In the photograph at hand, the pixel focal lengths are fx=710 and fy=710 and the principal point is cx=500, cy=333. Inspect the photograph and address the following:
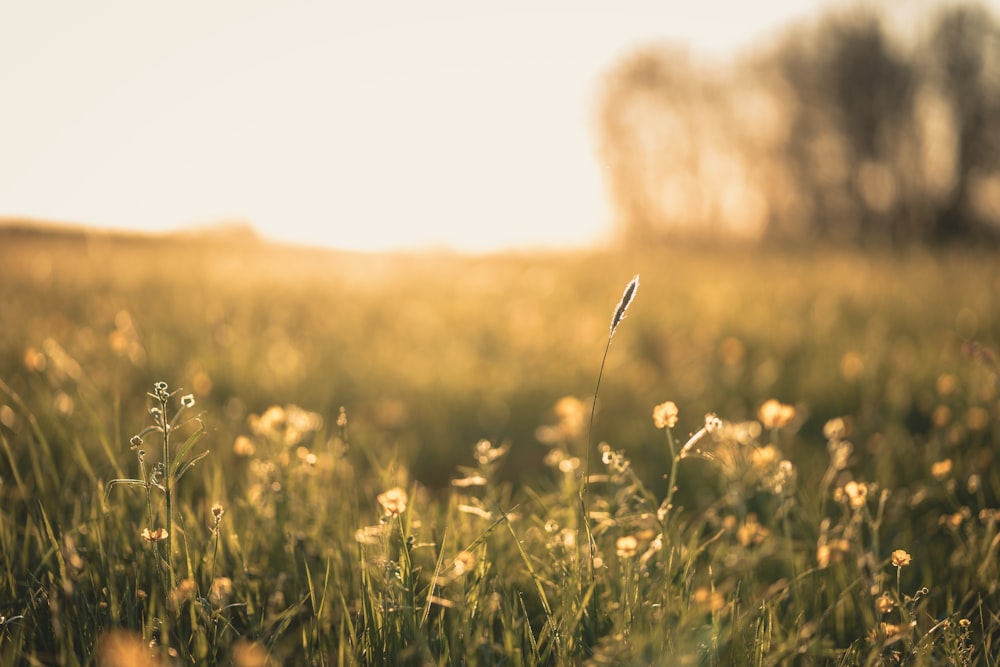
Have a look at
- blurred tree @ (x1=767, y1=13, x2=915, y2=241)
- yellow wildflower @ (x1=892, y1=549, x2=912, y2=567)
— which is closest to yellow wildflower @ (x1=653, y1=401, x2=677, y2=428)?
yellow wildflower @ (x1=892, y1=549, x2=912, y2=567)

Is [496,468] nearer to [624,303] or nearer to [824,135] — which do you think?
[624,303]

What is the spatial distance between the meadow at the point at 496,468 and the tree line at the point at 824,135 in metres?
8.88

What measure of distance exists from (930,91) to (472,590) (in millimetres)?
16909

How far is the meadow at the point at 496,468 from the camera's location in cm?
134

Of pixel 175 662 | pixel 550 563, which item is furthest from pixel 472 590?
pixel 175 662

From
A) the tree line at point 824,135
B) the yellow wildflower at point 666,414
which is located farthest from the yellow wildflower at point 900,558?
the tree line at point 824,135

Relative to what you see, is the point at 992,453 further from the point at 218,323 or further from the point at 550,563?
the point at 218,323

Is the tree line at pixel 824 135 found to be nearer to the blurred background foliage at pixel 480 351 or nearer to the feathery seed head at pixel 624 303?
the blurred background foliage at pixel 480 351

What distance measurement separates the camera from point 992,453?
231cm

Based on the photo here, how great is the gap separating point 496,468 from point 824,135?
1647 cm

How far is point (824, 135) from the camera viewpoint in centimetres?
1648

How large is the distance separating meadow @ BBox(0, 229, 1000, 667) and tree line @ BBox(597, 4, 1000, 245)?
8.88 metres

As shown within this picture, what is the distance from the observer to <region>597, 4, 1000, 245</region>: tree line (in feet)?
45.2

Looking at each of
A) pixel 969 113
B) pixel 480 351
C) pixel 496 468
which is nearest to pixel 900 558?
pixel 496 468
